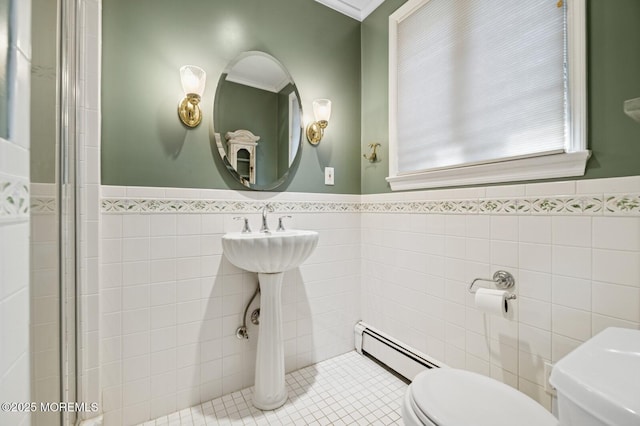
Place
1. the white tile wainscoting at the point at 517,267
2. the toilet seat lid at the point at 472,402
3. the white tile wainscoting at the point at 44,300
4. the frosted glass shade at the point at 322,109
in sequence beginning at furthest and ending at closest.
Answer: the frosted glass shade at the point at 322,109
the white tile wainscoting at the point at 517,267
the toilet seat lid at the point at 472,402
the white tile wainscoting at the point at 44,300

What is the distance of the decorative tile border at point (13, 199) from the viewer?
0.41m

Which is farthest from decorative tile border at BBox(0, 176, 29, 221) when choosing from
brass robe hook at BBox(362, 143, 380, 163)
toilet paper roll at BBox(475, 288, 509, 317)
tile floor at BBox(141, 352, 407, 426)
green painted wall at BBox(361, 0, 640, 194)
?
brass robe hook at BBox(362, 143, 380, 163)

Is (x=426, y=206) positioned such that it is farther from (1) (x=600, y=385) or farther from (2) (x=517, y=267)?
(1) (x=600, y=385)

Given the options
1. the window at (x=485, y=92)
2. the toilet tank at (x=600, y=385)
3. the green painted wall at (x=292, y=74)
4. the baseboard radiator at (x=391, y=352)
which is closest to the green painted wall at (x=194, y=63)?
the green painted wall at (x=292, y=74)

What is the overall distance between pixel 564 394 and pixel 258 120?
1.62 metres

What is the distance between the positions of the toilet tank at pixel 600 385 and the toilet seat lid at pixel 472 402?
0.96ft

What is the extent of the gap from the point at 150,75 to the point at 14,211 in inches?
44.7

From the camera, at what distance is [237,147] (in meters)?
1.52

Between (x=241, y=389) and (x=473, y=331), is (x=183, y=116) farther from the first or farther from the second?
(x=473, y=331)

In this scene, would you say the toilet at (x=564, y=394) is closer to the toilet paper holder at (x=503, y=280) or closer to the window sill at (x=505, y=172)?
the toilet paper holder at (x=503, y=280)

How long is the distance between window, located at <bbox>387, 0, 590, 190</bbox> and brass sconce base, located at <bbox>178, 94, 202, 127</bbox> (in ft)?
3.73

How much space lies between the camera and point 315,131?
177 cm

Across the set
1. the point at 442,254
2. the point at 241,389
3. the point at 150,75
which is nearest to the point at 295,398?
the point at 241,389

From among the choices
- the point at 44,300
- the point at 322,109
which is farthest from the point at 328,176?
the point at 44,300
